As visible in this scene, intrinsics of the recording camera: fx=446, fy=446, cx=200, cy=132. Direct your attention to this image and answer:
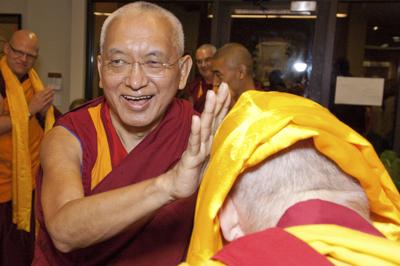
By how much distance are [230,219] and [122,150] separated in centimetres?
67

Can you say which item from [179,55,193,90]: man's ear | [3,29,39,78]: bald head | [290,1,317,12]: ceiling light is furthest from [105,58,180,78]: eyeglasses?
[290,1,317,12]: ceiling light

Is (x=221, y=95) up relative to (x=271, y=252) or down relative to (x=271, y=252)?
up

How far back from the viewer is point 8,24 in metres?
4.73

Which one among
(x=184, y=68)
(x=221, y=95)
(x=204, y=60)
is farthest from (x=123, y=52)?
(x=204, y=60)

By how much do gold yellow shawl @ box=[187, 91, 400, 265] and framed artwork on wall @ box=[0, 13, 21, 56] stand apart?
4446 millimetres

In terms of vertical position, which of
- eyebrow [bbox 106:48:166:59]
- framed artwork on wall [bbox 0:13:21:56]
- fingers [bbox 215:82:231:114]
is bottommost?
fingers [bbox 215:82:231:114]

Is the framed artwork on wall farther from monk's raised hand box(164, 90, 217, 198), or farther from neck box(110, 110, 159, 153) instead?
monk's raised hand box(164, 90, 217, 198)

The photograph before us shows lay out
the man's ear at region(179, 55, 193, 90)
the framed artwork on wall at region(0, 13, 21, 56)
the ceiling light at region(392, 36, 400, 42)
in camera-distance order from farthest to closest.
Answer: the framed artwork on wall at region(0, 13, 21, 56)
the ceiling light at region(392, 36, 400, 42)
the man's ear at region(179, 55, 193, 90)

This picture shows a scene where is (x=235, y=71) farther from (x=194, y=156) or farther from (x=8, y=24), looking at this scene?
(x=8, y=24)

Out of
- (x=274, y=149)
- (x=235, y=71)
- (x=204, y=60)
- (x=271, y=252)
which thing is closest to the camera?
(x=271, y=252)

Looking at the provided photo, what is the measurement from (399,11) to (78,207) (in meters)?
3.81

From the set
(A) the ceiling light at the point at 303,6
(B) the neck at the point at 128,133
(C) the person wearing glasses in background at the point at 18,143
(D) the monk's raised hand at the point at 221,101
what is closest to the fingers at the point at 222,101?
(D) the monk's raised hand at the point at 221,101

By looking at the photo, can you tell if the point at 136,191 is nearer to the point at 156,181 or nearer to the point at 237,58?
the point at 156,181

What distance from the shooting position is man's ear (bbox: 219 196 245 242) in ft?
2.75
